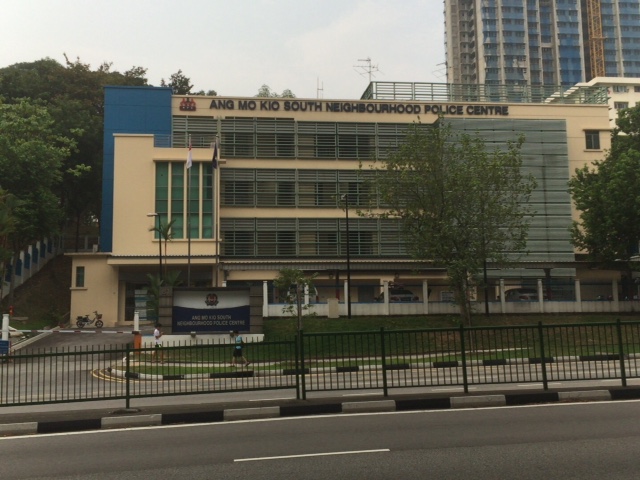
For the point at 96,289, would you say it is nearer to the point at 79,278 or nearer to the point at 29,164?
the point at 79,278

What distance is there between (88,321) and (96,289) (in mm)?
2376

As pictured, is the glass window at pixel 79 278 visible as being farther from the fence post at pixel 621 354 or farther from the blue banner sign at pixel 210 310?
the fence post at pixel 621 354

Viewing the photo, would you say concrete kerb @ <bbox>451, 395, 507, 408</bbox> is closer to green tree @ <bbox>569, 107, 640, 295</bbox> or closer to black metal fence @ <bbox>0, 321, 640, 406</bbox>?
black metal fence @ <bbox>0, 321, 640, 406</bbox>

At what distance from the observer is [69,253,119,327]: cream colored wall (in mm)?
40594

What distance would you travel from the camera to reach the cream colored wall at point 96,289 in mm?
40594

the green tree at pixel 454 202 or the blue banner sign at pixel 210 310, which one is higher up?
the green tree at pixel 454 202

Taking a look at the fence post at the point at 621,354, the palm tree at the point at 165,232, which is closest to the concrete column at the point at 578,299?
the fence post at the point at 621,354

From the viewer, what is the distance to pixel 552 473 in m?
6.66

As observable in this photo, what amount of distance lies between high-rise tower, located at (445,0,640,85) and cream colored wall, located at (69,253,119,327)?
4010 inches

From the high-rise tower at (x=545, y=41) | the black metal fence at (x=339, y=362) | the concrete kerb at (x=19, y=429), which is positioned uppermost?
the high-rise tower at (x=545, y=41)

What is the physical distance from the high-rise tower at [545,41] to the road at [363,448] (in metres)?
123

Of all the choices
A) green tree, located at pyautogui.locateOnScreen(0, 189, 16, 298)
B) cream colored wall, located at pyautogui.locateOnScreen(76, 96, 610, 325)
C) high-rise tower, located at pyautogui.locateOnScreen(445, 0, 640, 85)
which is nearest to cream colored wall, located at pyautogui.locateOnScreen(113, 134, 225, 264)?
cream colored wall, located at pyautogui.locateOnScreen(76, 96, 610, 325)

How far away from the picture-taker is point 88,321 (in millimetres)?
39781

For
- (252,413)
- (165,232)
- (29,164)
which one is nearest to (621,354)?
(252,413)
